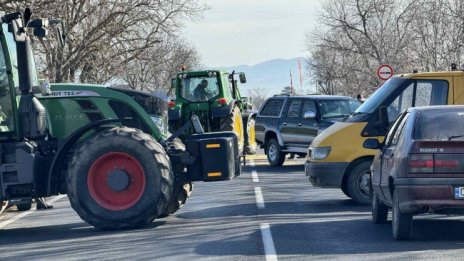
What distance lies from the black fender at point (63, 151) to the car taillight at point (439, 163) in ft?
15.0

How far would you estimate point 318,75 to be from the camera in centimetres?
7700

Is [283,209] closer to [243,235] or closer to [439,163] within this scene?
[243,235]

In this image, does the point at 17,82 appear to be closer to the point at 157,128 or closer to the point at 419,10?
the point at 157,128

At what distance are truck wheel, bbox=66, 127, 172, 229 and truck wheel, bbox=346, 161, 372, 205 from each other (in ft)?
13.2

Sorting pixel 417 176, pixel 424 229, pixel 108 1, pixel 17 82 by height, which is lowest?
pixel 424 229

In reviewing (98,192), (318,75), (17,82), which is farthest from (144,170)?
(318,75)

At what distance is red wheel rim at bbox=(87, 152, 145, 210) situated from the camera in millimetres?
14461

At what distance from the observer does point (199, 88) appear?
94.0 feet

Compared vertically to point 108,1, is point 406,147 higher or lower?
lower

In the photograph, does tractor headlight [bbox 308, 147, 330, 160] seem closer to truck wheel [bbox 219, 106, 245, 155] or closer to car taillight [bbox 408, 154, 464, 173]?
car taillight [bbox 408, 154, 464, 173]

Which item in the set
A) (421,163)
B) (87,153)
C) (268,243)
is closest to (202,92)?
(87,153)

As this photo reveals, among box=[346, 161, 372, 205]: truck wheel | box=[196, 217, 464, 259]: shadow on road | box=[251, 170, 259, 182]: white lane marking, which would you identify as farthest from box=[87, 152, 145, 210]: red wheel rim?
box=[251, 170, 259, 182]: white lane marking

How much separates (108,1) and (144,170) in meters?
24.5

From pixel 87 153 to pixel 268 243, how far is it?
10.2 ft
